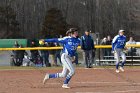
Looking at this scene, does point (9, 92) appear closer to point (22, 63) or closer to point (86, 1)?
point (22, 63)

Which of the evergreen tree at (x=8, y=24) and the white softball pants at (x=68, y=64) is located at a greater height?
the evergreen tree at (x=8, y=24)

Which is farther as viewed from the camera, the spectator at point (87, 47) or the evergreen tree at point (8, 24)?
the evergreen tree at point (8, 24)

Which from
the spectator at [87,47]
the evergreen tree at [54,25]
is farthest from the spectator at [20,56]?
the evergreen tree at [54,25]

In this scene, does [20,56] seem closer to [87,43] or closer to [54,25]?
[87,43]

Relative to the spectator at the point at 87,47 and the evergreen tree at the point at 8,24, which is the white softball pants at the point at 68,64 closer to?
the spectator at the point at 87,47

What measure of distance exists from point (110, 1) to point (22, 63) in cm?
3656

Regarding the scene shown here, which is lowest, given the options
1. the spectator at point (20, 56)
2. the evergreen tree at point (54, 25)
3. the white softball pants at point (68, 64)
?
the spectator at point (20, 56)

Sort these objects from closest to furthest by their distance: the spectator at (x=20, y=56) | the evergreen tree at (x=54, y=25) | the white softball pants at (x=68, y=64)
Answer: the white softball pants at (x=68, y=64) < the spectator at (x=20, y=56) < the evergreen tree at (x=54, y=25)

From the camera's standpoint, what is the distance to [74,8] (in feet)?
216

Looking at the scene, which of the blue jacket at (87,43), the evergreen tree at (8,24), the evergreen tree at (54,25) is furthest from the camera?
the evergreen tree at (8,24)

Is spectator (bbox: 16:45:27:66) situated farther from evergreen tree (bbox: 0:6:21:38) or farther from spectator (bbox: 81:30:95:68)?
evergreen tree (bbox: 0:6:21:38)

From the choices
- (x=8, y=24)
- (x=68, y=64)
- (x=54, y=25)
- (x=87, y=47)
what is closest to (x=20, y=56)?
(x=87, y=47)

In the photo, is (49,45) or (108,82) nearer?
(108,82)

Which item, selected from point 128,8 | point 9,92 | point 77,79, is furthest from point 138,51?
point 128,8
